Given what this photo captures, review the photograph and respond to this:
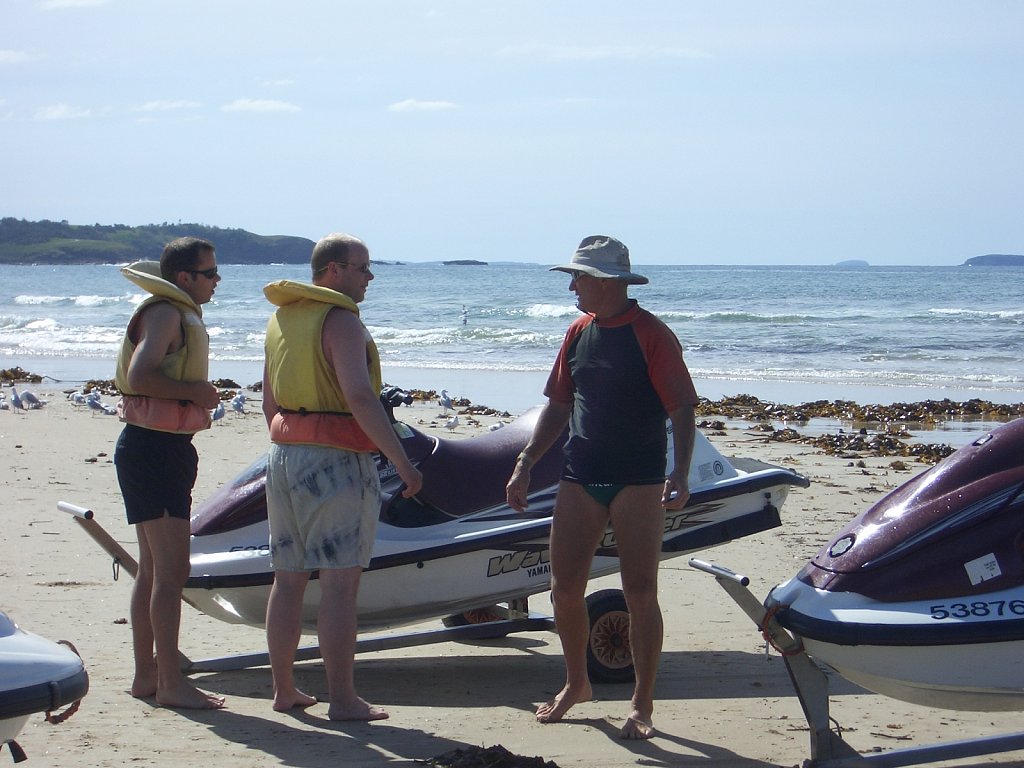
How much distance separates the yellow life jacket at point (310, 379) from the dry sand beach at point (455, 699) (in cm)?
104

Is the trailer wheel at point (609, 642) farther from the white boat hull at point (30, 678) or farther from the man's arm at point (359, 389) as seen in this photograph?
the white boat hull at point (30, 678)

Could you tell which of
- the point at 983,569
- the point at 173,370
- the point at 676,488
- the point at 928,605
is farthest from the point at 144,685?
the point at 983,569

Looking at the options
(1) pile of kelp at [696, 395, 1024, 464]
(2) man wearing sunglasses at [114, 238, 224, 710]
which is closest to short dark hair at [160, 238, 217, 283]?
(2) man wearing sunglasses at [114, 238, 224, 710]

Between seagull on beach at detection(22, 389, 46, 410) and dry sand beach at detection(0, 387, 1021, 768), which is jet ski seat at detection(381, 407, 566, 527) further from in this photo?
seagull on beach at detection(22, 389, 46, 410)

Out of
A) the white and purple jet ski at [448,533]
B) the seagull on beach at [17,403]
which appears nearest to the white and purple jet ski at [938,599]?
the white and purple jet ski at [448,533]

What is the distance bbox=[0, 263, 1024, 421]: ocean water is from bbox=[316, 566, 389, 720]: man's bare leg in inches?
446

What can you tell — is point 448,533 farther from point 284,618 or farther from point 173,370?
point 173,370

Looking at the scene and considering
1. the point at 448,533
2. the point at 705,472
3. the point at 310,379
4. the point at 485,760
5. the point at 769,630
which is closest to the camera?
the point at 769,630

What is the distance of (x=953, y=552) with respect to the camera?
377 cm

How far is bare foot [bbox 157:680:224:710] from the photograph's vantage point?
482cm

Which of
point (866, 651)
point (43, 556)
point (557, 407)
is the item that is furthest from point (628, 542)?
point (43, 556)

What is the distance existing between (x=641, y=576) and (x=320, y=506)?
1.15 metres

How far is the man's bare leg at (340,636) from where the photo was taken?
4.59 m

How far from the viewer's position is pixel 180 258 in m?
4.88
